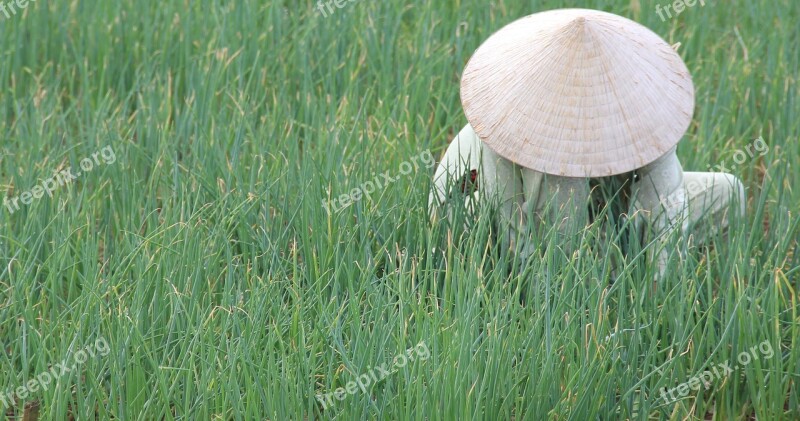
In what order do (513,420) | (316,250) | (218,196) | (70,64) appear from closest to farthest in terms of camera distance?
(513,420) → (316,250) → (218,196) → (70,64)

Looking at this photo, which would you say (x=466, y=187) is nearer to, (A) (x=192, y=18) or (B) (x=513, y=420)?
(B) (x=513, y=420)

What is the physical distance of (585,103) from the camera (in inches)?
81.7

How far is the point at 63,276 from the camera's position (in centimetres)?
258

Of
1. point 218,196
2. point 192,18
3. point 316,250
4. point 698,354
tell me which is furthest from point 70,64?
point 698,354

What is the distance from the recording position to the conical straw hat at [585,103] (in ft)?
6.79

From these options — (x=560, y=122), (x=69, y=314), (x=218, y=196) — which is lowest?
(x=69, y=314)

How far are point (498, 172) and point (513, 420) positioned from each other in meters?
0.56

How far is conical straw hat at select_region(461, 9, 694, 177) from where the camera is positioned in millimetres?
2070

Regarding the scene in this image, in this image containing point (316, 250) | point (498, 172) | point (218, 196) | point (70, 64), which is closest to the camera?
point (498, 172)

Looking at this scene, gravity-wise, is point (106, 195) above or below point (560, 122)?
below

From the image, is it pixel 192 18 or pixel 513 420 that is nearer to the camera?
pixel 513 420

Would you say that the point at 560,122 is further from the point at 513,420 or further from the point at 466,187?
the point at 513,420

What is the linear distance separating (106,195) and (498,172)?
109 centimetres

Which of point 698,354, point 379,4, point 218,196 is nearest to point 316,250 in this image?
point 218,196
